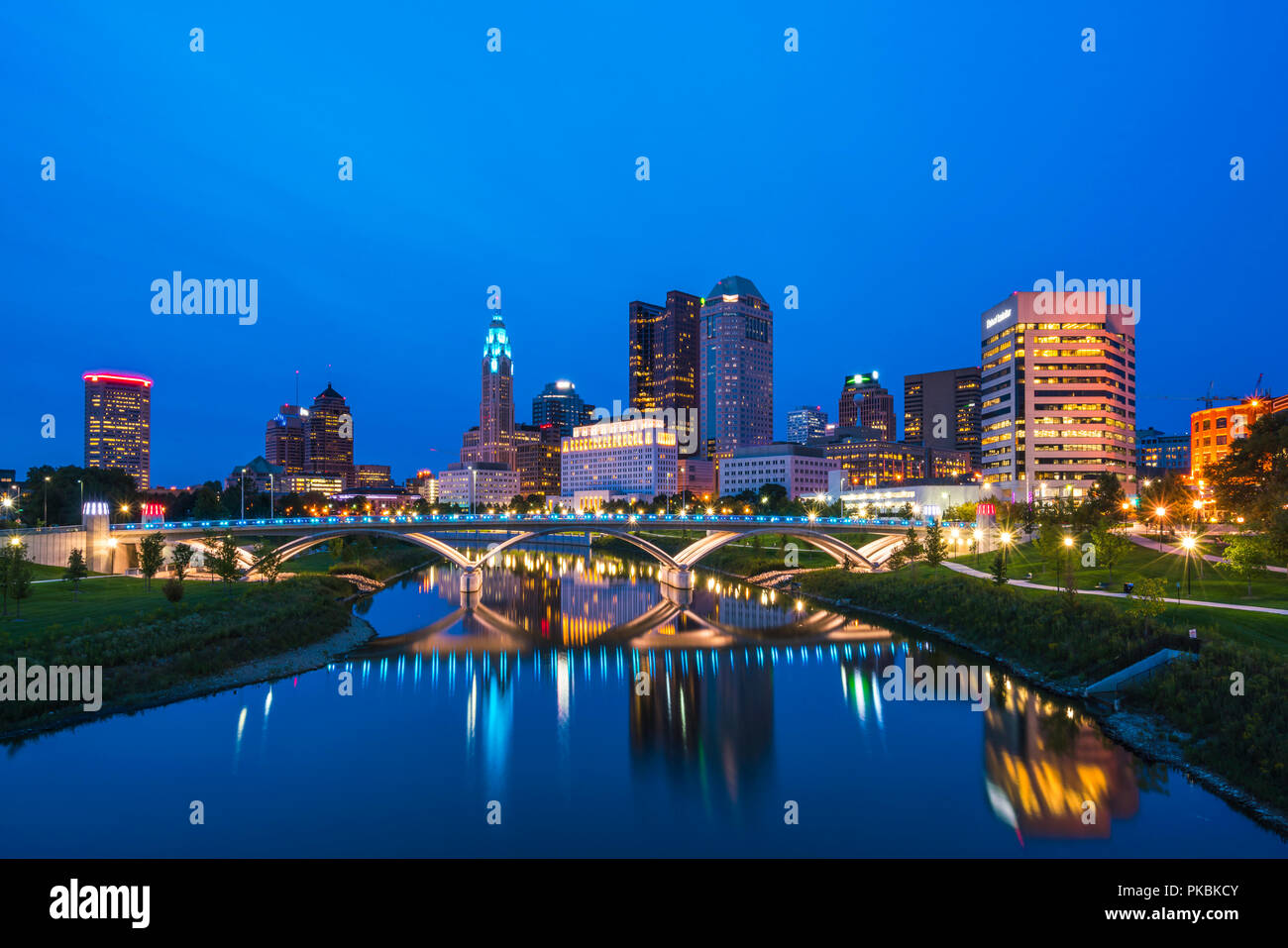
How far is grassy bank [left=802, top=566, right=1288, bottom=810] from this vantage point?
21391mm

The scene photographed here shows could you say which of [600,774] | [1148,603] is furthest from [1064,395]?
[600,774]

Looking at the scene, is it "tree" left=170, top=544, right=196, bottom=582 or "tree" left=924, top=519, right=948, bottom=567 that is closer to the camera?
"tree" left=170, top=544, right=196, bottom=582

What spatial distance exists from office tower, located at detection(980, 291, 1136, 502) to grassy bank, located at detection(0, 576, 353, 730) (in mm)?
99807

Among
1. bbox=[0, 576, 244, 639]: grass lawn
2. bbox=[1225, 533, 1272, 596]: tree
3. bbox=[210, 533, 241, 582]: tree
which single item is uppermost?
bbox=[1225, 533, 1272, 596]: tree

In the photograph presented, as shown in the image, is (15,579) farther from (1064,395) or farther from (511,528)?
(1064,395)

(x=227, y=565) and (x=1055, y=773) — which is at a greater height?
(x=227, y=565)

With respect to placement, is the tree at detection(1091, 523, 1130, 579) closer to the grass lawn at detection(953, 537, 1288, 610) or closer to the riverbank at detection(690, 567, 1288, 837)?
the grass lawn at detection(953, 537, 1288, 610)

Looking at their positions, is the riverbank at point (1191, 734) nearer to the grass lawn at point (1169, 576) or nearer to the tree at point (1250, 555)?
the grass lawn at point (1169, 576)

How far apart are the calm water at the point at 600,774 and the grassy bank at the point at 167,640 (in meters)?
2.01

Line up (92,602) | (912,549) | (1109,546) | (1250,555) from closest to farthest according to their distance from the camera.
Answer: (1250,555) → (92,602) → (1109,546) → (912,549)

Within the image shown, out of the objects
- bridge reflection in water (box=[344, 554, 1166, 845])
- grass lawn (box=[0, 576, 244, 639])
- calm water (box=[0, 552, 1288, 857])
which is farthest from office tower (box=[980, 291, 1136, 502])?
grass lawn (box=[0, 576, 244, 639])

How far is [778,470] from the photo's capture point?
17638cm

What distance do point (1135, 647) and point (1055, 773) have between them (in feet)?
32.4
